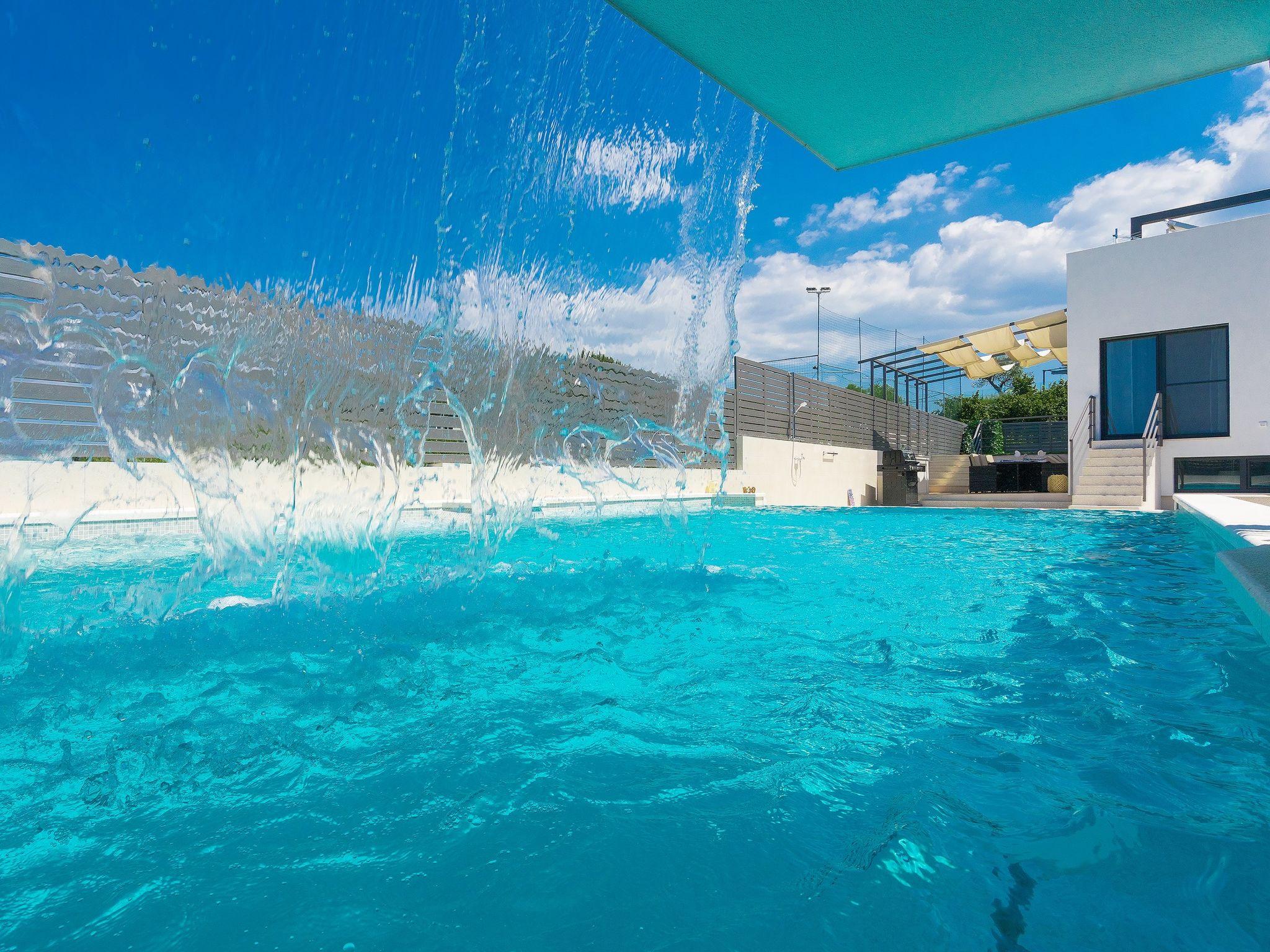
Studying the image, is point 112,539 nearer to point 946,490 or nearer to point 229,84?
point 229,84

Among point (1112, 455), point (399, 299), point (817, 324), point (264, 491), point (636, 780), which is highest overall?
point (817, 324)

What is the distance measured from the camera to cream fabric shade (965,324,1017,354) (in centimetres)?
1639

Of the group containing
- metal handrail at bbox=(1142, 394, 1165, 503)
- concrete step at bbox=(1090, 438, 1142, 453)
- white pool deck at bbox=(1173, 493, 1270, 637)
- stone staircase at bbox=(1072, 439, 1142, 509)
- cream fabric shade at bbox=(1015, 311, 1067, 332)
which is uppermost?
cream fabric shade at bbox=(1015, 311, 1067, 332)

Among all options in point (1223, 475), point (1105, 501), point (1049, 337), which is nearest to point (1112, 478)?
point (1105, 501)

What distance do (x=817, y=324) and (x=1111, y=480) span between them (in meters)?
9.80

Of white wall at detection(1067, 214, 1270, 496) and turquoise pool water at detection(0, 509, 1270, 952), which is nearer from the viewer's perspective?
turquoise pool water at detection(0, 509, 1270, 952)

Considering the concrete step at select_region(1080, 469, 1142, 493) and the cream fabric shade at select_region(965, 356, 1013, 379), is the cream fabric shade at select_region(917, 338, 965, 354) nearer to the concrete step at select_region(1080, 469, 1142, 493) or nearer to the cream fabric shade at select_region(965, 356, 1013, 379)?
the cream fabric shade at select_region(965, 356, 1013, 379)

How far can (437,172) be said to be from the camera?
18.0ft

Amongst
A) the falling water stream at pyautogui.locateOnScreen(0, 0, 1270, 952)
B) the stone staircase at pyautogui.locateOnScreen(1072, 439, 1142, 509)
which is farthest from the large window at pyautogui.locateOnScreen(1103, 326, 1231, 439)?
the falling water stream at pyautogui.locateOnScreen(0, 0, 1270, 952)

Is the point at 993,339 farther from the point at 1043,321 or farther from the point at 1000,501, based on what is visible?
the point at 1000,501

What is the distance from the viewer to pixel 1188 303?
1216cm

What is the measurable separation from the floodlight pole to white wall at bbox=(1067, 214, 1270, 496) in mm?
6292

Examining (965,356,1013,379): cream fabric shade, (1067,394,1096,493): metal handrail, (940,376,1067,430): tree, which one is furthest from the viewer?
(940,376,1067,430): tree

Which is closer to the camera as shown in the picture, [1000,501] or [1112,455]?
[1112,455]
